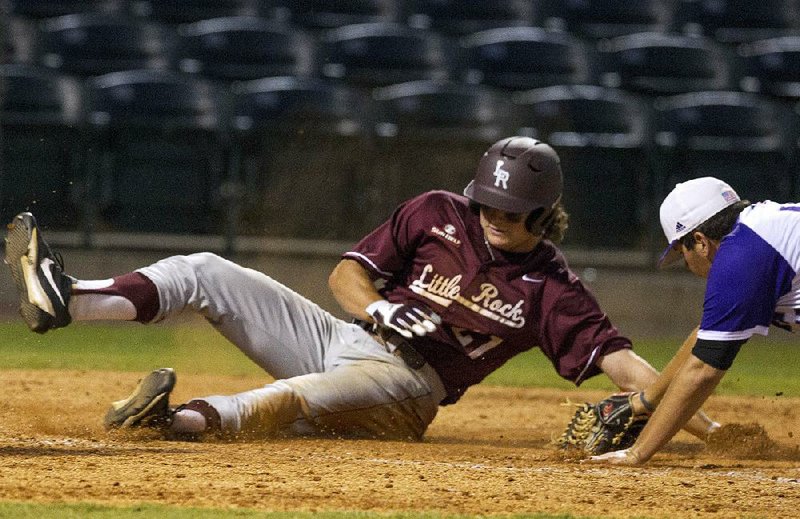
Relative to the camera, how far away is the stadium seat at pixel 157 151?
9.52 metres

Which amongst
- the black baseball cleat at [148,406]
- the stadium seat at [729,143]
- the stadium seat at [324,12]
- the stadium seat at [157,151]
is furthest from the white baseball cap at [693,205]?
the stadium seat at [324,12]

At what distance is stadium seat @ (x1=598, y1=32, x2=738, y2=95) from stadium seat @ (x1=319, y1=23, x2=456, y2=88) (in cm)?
145

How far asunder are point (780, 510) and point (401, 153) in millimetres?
6318

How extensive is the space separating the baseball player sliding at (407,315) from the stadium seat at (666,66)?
21.3 feet

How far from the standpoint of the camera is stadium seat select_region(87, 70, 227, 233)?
31.2ft

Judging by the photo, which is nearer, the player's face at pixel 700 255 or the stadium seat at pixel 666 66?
the player's face at pixel 700 255

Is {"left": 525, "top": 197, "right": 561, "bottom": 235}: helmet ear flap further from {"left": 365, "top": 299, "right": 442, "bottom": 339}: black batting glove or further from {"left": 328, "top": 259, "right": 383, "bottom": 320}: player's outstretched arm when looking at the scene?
{"left": 328, "top": 259, "right": 383, "bottom": 320}: player's outstretched arm

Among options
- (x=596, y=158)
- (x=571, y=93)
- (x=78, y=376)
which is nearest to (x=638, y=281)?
(x=596, y=158)

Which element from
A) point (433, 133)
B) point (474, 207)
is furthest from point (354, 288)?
point (433, 133)

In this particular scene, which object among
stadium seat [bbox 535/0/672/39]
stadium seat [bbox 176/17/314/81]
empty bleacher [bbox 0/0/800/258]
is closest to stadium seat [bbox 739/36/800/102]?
empty bleacher [bbox 0/0/800/258]

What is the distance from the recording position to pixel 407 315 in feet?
14.6

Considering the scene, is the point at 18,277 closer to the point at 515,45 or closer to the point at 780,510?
the point at 780,510

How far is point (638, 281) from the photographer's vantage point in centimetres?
932

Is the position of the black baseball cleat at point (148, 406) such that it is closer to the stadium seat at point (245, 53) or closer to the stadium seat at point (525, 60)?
the stadium seat at point (245, 53)
